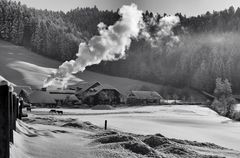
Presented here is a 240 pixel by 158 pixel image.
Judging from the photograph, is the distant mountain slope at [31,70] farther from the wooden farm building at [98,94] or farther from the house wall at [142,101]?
the wooden farm building at [98,94]

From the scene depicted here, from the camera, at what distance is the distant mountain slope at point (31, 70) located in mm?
125125

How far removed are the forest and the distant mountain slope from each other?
577cm

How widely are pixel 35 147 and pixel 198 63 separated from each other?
12735 cm

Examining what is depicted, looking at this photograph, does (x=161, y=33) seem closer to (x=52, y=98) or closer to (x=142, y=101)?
(x=142, y=101)

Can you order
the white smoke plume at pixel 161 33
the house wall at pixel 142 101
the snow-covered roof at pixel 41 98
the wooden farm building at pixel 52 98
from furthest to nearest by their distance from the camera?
the white smoke plume at pixel 161 33 < the house wall at pixel 142 101 < the wooden farm building at pixel 52 98 < the snow-covered roof at pixel 41 98

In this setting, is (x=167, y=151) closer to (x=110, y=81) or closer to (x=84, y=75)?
(x=110, y=81)

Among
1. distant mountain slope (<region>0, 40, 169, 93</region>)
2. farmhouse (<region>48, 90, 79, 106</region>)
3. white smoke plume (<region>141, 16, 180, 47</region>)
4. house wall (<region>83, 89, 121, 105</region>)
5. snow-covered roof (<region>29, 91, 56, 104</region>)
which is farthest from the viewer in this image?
white smoke plume (<region>141, 16, 180, 47</region>)

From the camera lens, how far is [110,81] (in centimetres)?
13475

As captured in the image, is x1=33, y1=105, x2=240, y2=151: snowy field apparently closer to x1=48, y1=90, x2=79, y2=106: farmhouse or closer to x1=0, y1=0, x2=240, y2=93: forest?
x1=48, y1=90, x2=79, y2=106: farmhouse

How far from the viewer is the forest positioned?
129m

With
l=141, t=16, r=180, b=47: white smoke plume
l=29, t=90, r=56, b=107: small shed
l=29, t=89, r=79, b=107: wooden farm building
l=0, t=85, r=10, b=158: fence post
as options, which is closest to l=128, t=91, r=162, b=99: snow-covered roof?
l=29, t=89, r=79, b=107: wooden farm building

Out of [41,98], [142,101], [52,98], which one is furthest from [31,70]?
[41,98]

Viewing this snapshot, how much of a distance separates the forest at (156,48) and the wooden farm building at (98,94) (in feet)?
139

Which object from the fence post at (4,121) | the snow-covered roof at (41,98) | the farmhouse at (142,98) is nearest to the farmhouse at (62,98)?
the snow-covered roof at (41,98)
